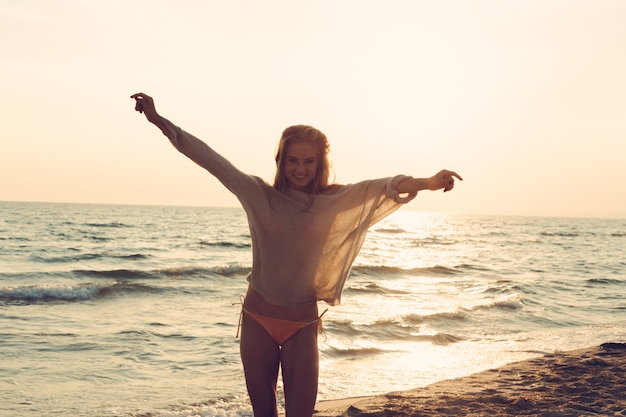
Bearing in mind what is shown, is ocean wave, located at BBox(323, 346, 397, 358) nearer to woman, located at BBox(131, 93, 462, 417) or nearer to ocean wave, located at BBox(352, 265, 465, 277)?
woman, located at BBox(131, 93, 462, 417)

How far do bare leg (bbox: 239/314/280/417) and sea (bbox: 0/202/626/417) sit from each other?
1.07ft

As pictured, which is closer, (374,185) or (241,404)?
(374,185)

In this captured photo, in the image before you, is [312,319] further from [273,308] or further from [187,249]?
[187,249]

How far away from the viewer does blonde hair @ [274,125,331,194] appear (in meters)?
3.32

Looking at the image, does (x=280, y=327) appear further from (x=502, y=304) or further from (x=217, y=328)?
(x=502, y=304)

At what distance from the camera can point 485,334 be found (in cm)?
1296

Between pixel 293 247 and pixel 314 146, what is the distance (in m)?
0.53

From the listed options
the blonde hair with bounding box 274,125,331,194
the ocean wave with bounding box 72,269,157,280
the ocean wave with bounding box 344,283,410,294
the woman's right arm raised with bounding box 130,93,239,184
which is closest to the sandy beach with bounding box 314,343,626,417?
the blonde hair with bounding box 274,125,331,194

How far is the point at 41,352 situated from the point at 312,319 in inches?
309

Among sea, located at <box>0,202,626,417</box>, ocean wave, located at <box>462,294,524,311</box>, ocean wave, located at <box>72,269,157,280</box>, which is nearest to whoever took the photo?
sea, located at <box>0,202,626,417</box>

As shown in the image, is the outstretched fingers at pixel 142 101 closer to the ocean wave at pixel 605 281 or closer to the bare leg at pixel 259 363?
the bare leg at pixel 259 363

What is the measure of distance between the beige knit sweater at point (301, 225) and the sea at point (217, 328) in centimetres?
38

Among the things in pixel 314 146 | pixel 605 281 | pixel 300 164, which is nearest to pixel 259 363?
pixel 300 164

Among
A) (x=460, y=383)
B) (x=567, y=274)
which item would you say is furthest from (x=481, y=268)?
(x=460, y=383)
